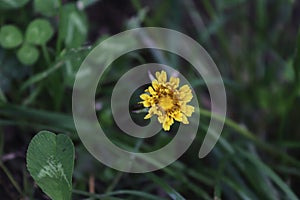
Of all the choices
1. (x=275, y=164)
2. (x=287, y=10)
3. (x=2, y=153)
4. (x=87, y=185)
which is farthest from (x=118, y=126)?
(x=287, y=10)

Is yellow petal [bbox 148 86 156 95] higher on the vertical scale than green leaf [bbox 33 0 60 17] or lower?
lower

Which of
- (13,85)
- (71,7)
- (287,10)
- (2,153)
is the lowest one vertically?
(2,153)

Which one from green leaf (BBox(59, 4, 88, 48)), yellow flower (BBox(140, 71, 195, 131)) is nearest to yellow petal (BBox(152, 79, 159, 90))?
yellow flower (BBox(140, 71, 195, 131))

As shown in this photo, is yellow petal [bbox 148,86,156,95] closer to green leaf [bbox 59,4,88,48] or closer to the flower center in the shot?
the flower center

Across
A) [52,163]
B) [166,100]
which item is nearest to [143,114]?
[166,100]

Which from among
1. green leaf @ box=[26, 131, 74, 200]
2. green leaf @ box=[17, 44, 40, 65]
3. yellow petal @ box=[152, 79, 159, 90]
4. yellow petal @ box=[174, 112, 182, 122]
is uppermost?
yellow petal @ box=[152, 79, 159, 90]

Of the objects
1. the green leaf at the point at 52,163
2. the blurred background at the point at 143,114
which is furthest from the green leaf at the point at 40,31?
the green leaf at the point at 52,163

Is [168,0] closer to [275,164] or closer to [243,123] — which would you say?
[243,123]
